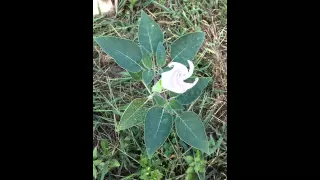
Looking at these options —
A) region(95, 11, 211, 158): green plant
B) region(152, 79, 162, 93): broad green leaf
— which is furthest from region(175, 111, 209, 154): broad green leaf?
region(152, 79, 162, 93): broad green leaf

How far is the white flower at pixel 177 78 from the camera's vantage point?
150 centimetres

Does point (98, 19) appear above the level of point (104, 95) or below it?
above

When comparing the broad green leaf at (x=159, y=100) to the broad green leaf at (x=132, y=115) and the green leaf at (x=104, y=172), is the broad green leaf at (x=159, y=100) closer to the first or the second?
the broad green leaf at (x=132, y=115)

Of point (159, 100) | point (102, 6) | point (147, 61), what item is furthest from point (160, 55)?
point (102, 6)

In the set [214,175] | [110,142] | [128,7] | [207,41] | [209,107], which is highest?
[128,7]

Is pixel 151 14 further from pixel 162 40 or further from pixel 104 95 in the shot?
pixel 104 95

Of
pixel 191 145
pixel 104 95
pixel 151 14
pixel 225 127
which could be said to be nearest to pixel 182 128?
pixel 191 145

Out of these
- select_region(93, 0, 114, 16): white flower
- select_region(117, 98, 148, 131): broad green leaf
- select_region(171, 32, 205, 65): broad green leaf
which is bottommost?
select_region(117, 98, 148, 131): broad green leaf

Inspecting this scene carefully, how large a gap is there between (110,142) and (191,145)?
272mm

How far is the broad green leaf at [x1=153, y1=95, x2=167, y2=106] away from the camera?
1.51 meters

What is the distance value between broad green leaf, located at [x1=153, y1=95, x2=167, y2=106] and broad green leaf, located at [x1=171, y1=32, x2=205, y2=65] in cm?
13

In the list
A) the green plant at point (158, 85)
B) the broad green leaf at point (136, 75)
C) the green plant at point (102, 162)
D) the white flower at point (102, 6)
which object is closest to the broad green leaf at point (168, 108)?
the green plant at point (158, 85)

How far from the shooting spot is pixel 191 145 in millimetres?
1494

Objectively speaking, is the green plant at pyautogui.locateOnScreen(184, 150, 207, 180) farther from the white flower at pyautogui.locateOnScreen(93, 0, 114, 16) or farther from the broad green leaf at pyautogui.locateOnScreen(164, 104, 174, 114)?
the white flower at pyautogui.locateOnScreen(93, 0, 114, 16)
